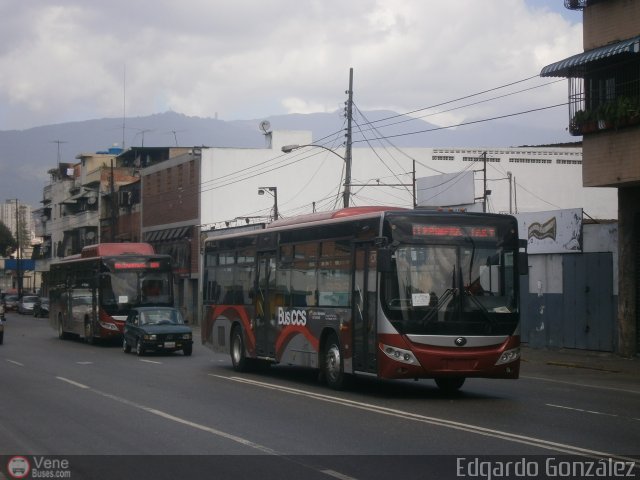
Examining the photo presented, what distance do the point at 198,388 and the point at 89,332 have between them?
779 inches

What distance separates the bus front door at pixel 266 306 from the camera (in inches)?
849

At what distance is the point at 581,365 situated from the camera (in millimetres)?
26312

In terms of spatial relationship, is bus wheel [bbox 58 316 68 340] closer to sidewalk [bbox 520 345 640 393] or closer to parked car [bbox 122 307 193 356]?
parked car [bbox 122 307 193 356]

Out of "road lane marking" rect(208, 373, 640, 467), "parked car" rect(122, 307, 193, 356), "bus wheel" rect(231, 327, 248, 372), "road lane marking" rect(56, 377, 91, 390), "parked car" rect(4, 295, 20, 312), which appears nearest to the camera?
"road lane marking" rect(208, 373, 640, 467)

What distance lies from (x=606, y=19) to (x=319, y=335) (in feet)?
44.9

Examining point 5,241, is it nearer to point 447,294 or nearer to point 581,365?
point 581,365

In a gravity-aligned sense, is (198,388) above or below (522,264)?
below

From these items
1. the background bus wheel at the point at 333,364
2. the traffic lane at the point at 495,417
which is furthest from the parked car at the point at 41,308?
the background bus wheel at the point at 333,364

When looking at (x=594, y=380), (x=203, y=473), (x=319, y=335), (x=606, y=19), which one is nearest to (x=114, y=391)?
(x=319, y=335)

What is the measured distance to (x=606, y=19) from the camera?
27047 mm

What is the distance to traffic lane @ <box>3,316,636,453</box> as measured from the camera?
14828 millimetres

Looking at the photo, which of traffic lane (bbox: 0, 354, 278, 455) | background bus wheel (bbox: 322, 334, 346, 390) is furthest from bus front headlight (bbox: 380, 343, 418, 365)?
traffic lane (bbox: 0, 354, 278, 455)

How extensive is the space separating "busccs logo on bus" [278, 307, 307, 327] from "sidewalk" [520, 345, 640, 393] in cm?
677

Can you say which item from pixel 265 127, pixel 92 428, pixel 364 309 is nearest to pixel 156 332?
pixel 364 309
